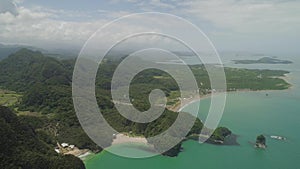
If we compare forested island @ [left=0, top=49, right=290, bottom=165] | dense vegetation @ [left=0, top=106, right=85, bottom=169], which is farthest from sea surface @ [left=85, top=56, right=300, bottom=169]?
dense vegetation @ [left=0, top=106, right=85, bottom=169]

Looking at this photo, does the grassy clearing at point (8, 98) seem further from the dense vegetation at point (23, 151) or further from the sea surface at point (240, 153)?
the sea surface at point (240, 153)

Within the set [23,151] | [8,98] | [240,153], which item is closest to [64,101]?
[8,98]

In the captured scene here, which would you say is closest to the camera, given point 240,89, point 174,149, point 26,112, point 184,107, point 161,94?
point 174,149

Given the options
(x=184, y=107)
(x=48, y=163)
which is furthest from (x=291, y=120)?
(x=48, y=163)

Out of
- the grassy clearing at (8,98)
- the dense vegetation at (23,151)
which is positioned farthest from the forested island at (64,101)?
the dense vegetation at (23,151)

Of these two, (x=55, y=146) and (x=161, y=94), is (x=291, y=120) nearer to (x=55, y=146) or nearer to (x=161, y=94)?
(x=161, y=94)

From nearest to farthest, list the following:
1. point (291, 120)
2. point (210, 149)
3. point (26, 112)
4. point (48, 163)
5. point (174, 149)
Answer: point (48, 163)
point (174, 149)
point (210, 149)
point (26, 112)
point (291, 120)

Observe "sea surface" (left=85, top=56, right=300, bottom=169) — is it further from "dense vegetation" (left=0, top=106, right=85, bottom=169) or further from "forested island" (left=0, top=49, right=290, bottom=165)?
"dense vegetation" (left=0, top=106, right=85, bottom=169)

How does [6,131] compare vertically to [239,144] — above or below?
above
